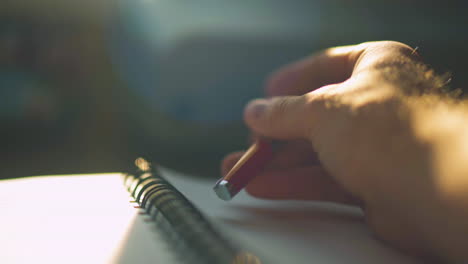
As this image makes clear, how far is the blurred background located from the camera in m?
1.18

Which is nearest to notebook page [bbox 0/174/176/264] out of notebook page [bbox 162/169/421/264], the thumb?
notebook page [bbox 162/169/421/264]

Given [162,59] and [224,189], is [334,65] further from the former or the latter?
[162,59]

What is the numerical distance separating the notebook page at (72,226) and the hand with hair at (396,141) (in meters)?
0.26

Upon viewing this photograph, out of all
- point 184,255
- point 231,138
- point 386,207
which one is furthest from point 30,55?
point 386,207

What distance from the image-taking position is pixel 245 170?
639 millimetres

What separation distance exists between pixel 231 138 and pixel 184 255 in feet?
2.31

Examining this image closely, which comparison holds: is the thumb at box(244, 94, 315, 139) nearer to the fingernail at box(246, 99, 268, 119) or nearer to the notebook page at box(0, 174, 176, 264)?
the fingernail at box(246, 99, 268, 119)

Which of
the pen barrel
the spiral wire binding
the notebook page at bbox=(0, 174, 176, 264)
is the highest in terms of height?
the notebook page at bbox=(0, 174, 176, 264)

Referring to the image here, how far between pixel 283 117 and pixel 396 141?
191 millimetres

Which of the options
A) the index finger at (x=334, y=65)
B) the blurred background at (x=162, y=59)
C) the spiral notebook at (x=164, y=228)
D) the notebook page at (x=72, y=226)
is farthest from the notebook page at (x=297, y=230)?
the blurred background at (x=162, y=59)

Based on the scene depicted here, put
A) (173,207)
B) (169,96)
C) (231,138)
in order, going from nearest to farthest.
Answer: (173,207) < (231,138) < (169,96)

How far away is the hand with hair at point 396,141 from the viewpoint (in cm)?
42

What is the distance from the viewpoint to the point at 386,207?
0.49 metres

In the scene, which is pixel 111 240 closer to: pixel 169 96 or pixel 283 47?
pixel 169 96
